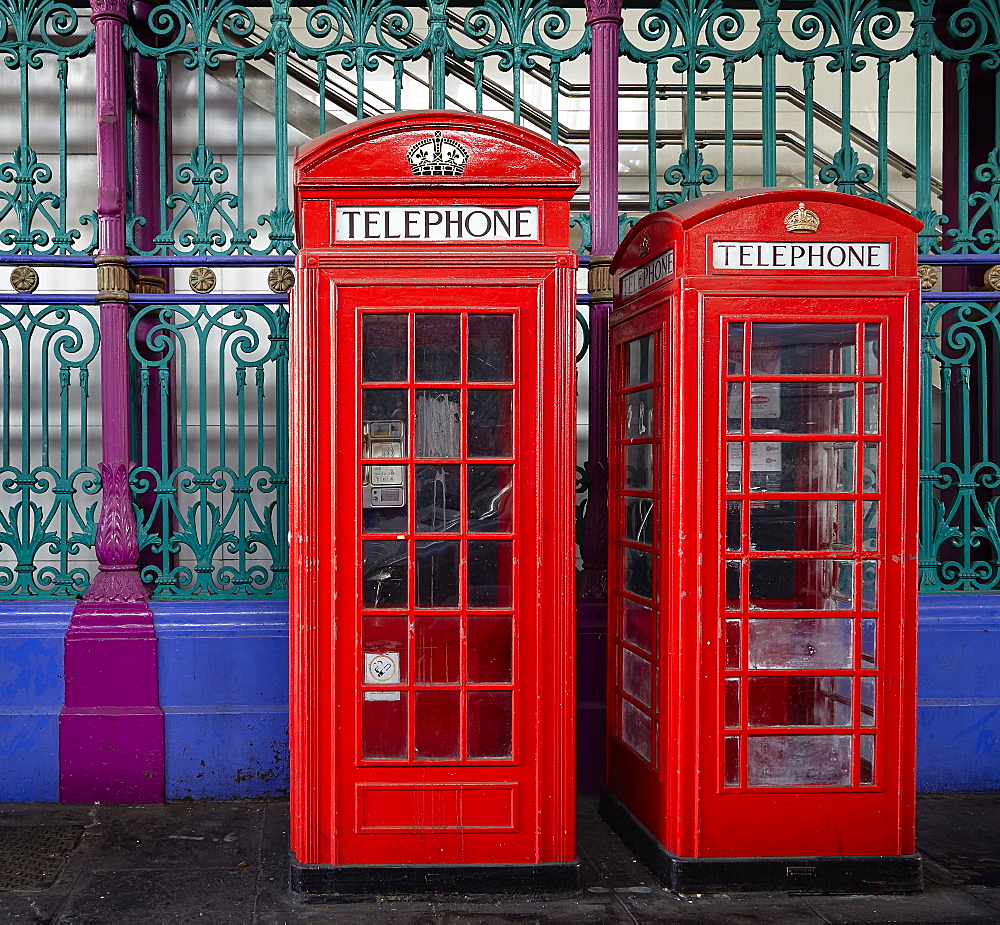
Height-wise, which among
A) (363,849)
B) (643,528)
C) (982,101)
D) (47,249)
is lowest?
(363,849)

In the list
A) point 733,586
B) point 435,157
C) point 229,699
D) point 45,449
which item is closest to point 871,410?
point 733,586

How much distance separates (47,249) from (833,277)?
3.98 meters

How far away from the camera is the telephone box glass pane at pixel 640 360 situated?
3.55 m

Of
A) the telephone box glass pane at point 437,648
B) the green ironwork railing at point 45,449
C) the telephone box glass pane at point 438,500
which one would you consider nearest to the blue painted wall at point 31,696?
the green ironwork railing at point 45,449

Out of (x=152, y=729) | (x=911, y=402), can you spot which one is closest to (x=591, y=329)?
(x=911, y=402)

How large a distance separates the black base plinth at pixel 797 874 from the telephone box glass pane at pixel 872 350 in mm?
1850

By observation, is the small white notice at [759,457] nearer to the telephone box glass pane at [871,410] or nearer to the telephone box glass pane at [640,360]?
the telephone box glass pane at [871,410]

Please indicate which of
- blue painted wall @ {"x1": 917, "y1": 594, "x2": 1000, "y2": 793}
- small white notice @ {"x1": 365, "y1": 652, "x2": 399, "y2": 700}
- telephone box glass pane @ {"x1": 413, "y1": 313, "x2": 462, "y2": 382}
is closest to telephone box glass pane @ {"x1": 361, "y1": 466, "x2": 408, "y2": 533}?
telephone box glass pane @ {"x1": 413, "y1": 313, "x2": 462, "y2": 382}

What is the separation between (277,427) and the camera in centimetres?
456

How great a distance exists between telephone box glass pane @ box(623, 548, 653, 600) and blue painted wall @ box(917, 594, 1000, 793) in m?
1.72

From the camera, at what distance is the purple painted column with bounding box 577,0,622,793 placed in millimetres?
4367

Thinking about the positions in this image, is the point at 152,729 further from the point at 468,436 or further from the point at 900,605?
the point at 900,605

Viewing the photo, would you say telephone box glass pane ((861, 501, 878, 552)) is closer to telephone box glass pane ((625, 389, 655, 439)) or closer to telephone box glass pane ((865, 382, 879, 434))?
telephone box glass pane ((865, 382, 879, 434))

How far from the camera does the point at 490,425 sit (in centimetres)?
322
